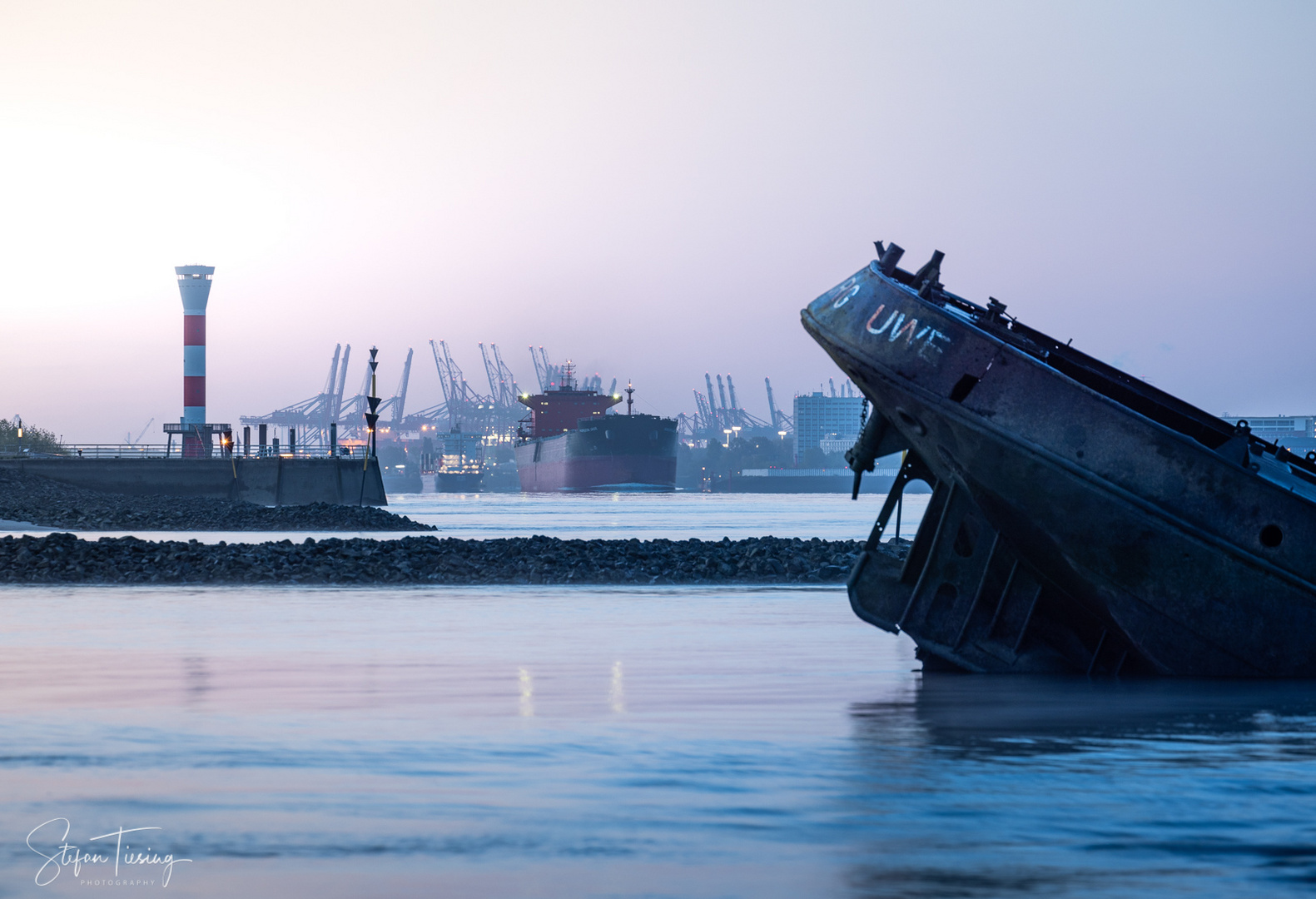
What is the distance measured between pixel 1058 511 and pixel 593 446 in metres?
147

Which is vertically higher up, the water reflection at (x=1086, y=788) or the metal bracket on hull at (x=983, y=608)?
the metal bracket on hull at (x=983, y=608)

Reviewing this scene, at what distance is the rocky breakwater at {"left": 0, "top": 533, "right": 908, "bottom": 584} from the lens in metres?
25.2

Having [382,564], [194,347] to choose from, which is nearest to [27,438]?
[194,347]

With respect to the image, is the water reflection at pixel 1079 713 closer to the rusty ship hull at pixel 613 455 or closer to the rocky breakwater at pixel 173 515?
the rocky breakwater at pixel 173 515

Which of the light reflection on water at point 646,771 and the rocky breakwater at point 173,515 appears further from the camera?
the rocky breakwater at point 173,515

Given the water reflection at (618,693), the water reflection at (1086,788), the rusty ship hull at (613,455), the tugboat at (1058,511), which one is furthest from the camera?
the rusty ship hull at (613,455)

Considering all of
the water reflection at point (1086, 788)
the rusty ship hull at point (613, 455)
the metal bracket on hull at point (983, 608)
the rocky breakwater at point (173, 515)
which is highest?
the rusty ship hull at point (613, 455)

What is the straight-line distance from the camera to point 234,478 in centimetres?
7356

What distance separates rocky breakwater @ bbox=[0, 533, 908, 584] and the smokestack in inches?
2366

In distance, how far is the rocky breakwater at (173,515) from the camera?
50.8m

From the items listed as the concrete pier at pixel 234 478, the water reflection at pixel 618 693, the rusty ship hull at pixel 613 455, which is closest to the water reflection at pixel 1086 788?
the water reflection at pixel 618 693

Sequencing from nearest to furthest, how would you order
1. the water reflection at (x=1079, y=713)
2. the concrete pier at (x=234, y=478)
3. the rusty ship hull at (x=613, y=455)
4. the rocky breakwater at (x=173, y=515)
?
the water reflection at (x=1079, y=713), the rocky breakwater at (x=173, y=515), the concrete pier at (x=234, y=478), the rusty ship hull at (x=613, y=455)

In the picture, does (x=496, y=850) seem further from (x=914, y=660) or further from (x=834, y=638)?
(x=834, y=638)

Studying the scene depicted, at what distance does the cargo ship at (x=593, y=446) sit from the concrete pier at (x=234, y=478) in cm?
8265
